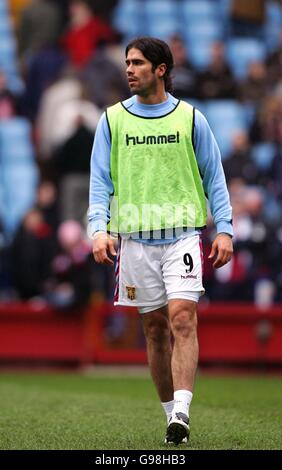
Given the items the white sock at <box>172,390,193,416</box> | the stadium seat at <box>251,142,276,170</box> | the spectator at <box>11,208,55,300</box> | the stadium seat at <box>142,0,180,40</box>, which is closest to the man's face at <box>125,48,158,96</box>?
the white sock at <box>172,390,193,416</box>

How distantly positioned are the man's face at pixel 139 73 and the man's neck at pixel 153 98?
0.10ft

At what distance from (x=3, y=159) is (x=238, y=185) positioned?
5110mm

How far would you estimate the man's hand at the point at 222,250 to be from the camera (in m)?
7.14

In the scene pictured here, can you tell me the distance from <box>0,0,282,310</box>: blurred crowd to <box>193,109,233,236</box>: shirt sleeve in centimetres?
796

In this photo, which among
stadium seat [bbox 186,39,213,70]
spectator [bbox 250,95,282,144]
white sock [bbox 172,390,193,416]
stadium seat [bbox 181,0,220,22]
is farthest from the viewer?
stadium seat [bbox 181,0,220,22]

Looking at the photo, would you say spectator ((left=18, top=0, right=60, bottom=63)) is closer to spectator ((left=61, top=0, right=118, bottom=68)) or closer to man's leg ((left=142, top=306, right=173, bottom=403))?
spectator ((left=61, top=0, right=118, bottom=68))

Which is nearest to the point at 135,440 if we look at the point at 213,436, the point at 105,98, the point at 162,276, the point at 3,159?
the point at 213,436

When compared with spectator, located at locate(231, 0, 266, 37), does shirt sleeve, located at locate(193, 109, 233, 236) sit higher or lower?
lower

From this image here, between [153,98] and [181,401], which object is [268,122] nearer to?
[153,98]

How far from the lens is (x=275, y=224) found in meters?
16.0

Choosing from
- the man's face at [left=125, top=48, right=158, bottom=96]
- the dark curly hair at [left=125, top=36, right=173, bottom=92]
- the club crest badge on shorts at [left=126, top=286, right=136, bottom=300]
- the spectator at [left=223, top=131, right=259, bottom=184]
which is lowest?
the club crest badge on shorts at [left=126, top=286, right=136, bottom=300]

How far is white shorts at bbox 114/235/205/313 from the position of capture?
23.5 feet

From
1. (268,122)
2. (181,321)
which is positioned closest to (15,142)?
(268,122)

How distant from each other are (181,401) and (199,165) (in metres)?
1.42
